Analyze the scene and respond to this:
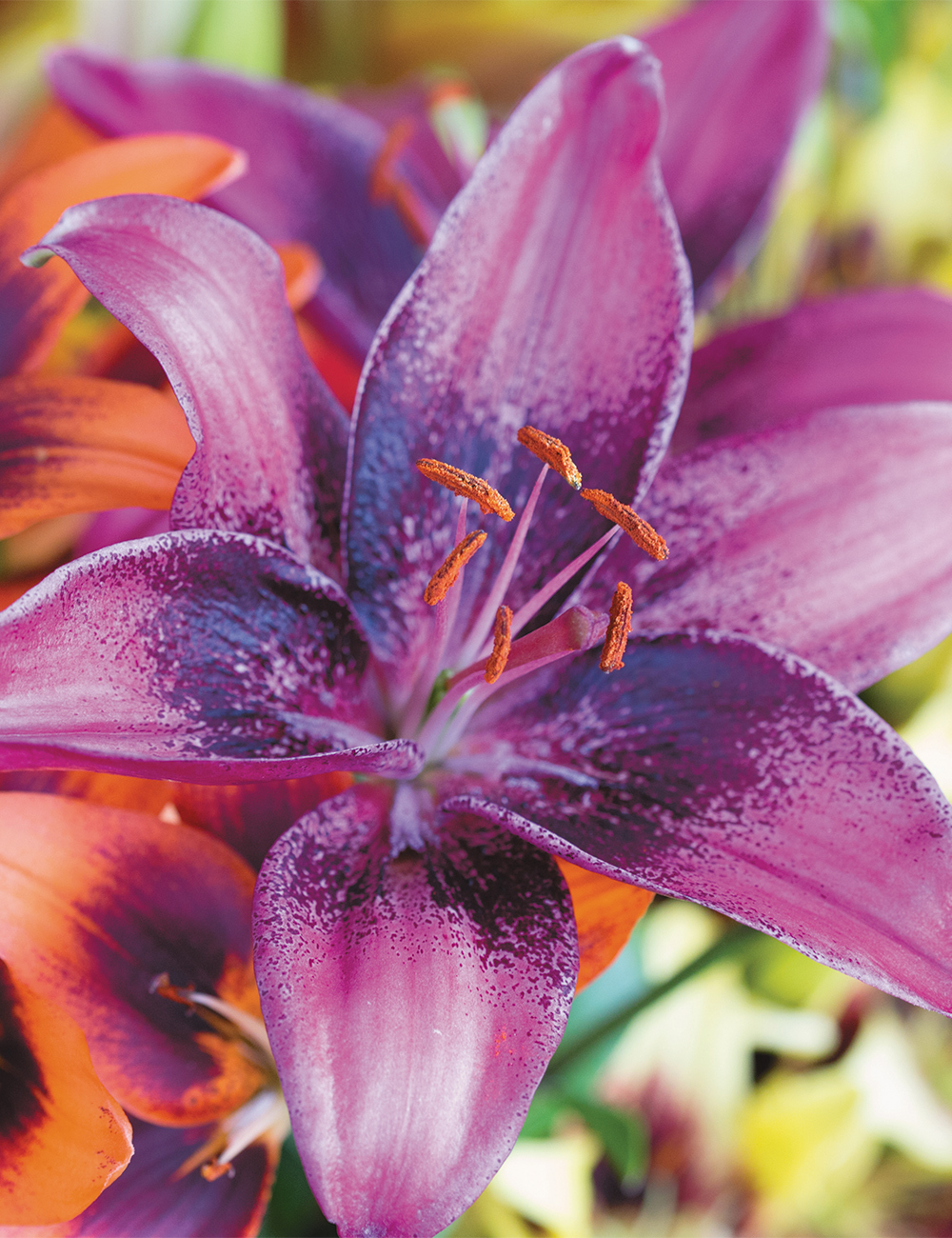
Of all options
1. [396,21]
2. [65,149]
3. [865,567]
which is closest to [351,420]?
[865,567]

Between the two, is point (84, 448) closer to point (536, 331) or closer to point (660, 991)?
point (536, 331)

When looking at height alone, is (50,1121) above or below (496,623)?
below

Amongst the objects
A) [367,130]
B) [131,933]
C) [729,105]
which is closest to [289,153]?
[367,130]

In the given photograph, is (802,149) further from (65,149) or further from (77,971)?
(77,971)

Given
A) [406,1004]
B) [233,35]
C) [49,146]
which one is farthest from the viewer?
[233,35]

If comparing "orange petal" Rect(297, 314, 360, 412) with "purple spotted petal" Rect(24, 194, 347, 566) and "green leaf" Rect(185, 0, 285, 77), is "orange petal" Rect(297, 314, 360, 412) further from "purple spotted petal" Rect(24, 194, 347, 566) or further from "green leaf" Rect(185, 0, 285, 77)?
"green leaf" Rect(185, 0, 285, 77)

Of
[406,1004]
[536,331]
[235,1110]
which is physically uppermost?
[536,331]
